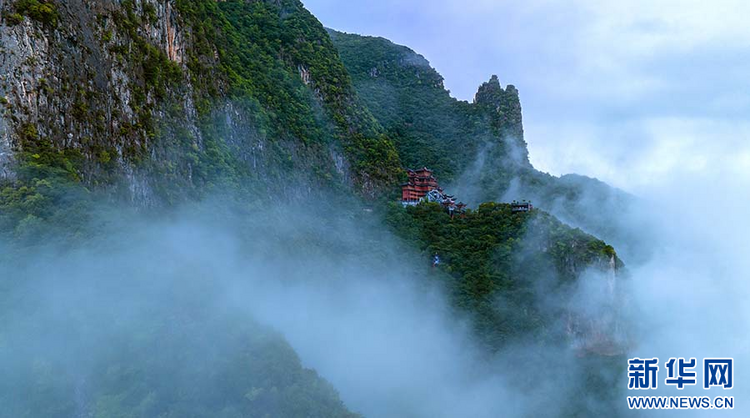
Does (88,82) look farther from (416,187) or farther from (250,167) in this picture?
(416,187)

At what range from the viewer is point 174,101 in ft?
122

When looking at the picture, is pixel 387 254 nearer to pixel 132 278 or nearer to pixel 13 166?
pixel 132 278

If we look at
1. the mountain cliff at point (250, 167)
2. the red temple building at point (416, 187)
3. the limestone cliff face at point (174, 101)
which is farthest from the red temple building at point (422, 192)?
the limestone cliff face at point (174, 101)

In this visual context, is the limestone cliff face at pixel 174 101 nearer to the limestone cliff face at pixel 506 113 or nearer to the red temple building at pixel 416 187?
the red temple building at pixel 416 187

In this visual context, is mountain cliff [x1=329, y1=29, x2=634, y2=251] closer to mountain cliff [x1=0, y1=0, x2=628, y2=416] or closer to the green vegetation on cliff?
mountain cliff [x1=0, y1=0, x2=628, y2=416]

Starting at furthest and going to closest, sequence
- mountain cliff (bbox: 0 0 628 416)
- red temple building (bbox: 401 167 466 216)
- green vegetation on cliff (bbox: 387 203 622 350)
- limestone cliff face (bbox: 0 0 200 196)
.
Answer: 1. red temple building (bbox: 401 167 466 216)
2. green vegetation on cliff (bbox: 387 203 622 350)
3. limestone cliff face (bbox: 0 0 200 196)
4. mountain cliff (bbox: 0 0 628 416)

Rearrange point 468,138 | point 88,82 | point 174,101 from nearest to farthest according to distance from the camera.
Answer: point 88,82 → point 174,101 → point 468,138

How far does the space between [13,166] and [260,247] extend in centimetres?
1725

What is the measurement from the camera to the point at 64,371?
19484 millimetres

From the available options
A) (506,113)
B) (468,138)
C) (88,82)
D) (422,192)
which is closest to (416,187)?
(422,192)

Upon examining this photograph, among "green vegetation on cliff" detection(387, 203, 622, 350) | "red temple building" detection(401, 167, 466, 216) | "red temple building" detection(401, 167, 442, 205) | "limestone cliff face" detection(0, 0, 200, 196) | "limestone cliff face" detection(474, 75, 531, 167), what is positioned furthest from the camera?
"limestone cliff face" detection(474, 75, 531, 167)

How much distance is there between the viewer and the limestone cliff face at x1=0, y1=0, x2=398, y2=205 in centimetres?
2541

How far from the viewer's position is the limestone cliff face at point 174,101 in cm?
2541

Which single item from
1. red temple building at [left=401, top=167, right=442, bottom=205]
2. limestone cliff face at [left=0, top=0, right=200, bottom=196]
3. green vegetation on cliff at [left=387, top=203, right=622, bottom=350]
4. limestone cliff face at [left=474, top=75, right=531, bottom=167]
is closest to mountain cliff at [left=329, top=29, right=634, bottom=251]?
limestone cliff face at [left=474, top=75, right=531, bottom=167]
